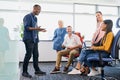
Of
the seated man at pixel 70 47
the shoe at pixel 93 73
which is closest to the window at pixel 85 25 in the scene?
the seated man at pixel 70 47

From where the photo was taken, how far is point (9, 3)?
127 cm

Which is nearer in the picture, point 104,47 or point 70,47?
point 104,47

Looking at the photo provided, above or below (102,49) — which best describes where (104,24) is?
above

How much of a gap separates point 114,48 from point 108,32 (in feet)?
1.13

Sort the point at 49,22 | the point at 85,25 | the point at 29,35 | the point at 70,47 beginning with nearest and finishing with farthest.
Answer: the point at 29,35 < the point at 70,47 < the point at 49,22 < the point at 85,25

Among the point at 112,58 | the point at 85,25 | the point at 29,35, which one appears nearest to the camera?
the point at 112,58

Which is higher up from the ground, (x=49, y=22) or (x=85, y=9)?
(x=85, y=9)

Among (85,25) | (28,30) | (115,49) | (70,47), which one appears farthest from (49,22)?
(115,49)

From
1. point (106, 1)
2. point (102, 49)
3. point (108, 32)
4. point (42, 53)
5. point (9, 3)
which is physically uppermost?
point (106, 1)


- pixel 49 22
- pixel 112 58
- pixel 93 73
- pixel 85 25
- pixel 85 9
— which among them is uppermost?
pixel 85 9

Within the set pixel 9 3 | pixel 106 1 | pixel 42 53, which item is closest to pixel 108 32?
pixel 9 3

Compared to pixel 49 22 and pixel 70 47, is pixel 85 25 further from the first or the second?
pixel 70 47

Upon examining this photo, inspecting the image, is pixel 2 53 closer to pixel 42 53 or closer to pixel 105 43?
pixel 105 43

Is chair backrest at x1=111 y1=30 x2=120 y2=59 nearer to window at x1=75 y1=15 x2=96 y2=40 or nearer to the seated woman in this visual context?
the seated woman
